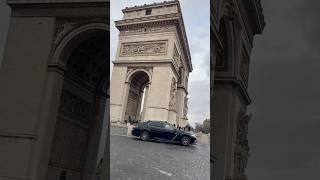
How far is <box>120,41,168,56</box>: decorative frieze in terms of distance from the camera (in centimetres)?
966

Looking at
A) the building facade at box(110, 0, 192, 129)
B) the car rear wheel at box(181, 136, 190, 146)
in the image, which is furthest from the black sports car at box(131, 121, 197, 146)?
the building facade at box(110, 0, 192, 129)

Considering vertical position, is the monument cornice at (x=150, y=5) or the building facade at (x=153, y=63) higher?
the monument cornice at (x=150, y=5)

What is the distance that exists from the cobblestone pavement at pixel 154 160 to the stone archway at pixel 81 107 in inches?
227

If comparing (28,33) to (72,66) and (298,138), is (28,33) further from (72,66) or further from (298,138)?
(298,138)

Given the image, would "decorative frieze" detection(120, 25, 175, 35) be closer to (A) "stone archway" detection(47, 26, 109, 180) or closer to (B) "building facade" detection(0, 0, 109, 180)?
(B) "building facade" detection(0, 0, 109, 180)

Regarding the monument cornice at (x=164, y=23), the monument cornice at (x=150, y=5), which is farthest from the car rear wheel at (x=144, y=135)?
the monument cornice at (x=150, y=5)

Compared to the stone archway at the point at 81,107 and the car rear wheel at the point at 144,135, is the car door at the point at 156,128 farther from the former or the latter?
the stone archway at the point at 81,107

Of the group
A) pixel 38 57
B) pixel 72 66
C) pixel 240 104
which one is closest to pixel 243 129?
pixel 240 104

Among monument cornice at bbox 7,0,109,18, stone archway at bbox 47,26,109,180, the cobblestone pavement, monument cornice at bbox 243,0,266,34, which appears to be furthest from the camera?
monument cornice at bbox 243,0,266,34

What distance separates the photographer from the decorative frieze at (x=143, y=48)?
31.7 feet

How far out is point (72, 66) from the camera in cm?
1595

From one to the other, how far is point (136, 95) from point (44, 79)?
5.01m

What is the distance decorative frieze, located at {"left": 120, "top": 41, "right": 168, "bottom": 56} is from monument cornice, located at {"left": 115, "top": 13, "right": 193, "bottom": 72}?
30 centimetres

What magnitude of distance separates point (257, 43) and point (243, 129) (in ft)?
A: 25.0
